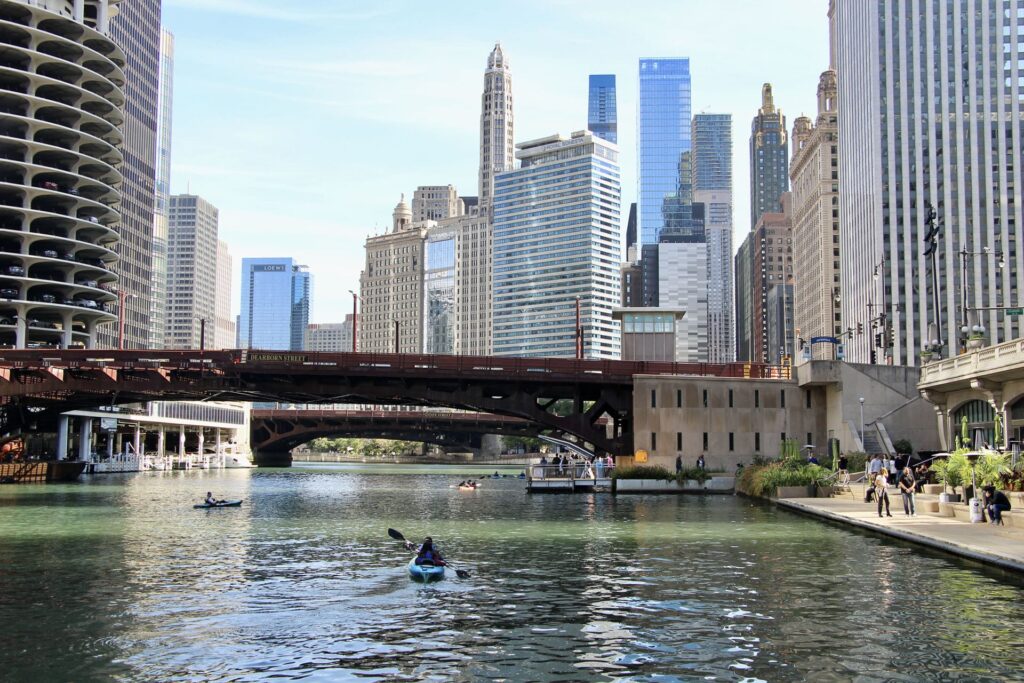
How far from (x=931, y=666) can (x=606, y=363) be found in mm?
66830

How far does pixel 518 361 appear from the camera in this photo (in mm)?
87188

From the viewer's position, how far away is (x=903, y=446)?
3049 inches

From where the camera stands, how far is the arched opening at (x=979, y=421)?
6462 centimetres

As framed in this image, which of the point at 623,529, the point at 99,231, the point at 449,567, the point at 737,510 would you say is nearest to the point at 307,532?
the point at 623,529

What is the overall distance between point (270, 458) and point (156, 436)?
21.2m

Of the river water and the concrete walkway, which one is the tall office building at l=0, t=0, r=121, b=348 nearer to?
the river water

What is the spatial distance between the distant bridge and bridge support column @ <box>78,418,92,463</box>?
166 feet

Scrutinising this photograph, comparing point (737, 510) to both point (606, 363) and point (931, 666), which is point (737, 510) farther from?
point (931, 666)

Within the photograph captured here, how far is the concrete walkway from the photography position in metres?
31.5

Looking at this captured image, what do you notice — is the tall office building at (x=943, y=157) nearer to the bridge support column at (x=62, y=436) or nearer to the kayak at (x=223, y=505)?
the bridge support column at (x=62, y=436)

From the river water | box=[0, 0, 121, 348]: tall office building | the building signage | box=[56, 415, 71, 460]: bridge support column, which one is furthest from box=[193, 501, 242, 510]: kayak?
box=[56, 415, 71, 460]: bridge support column

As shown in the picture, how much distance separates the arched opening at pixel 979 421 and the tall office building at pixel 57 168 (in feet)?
328

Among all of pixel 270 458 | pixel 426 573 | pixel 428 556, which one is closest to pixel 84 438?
pixel 270 458

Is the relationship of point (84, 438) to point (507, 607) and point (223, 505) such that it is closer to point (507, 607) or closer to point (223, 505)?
point (223, 505)
